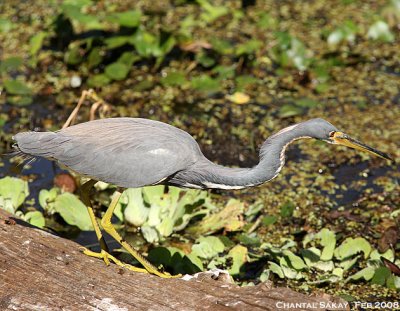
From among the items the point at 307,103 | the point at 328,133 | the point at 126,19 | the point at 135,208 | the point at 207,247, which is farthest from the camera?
the point at 126,19

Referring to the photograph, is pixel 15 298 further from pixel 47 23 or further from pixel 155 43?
pixel 47 23


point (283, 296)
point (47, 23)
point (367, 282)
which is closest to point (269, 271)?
point (367, 282)

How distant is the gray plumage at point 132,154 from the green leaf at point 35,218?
931 mm

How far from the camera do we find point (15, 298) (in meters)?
4.05

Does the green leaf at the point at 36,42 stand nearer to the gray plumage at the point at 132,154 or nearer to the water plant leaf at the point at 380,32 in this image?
the gray plumage at the point at 132,154

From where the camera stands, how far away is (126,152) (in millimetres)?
4625

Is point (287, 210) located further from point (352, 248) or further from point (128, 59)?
point (128, 59)

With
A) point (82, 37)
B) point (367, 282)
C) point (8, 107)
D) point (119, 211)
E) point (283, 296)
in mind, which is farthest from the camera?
point (82, 37)

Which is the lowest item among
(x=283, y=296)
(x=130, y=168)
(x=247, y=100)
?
(x=247, y=100)

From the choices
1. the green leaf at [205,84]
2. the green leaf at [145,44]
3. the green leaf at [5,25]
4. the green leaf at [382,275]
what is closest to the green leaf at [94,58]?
the green leaf at [145,44]

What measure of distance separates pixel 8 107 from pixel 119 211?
2323 mm

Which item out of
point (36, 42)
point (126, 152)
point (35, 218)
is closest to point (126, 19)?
point (36, 42)

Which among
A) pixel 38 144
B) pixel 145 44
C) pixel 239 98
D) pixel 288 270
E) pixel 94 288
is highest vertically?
pixel 38 144

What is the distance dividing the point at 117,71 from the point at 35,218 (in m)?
2.52
